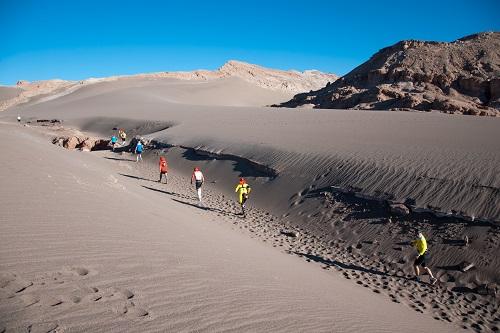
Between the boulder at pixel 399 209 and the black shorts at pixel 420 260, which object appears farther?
the boulder at pixel 399 209

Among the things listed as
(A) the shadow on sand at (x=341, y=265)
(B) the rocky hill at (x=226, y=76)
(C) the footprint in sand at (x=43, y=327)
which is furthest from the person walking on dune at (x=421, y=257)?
(B) the rocky hill at (x=226, y=76)

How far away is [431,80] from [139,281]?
114 ft

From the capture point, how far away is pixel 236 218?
1277 cm

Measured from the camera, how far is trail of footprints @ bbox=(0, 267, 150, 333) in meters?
3.25

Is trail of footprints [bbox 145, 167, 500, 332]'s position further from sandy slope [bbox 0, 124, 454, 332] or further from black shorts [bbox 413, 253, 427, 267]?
sandy slope [bbox 0, 124, 454, 332]

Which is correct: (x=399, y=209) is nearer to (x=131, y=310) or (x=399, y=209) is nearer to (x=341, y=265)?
(x=341, y=265)

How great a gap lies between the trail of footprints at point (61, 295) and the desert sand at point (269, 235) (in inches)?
0.7

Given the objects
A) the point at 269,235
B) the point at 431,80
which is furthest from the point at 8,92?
the point at 269,235

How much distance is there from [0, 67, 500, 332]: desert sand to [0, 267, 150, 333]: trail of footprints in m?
0.02

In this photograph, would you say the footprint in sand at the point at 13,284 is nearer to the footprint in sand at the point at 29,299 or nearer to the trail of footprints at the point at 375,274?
the footprint in sand at the point at 29,299

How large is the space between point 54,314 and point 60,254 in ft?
4.81

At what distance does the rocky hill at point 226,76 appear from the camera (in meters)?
74.6

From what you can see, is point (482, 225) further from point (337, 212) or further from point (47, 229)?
point (47, 229)

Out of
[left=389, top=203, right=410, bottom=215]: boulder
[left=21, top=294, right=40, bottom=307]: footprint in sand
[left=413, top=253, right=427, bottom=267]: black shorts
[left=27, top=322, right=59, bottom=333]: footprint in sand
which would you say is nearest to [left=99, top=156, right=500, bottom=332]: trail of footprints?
[left=413, top=253, right=427, bottom=267]: black shorts
